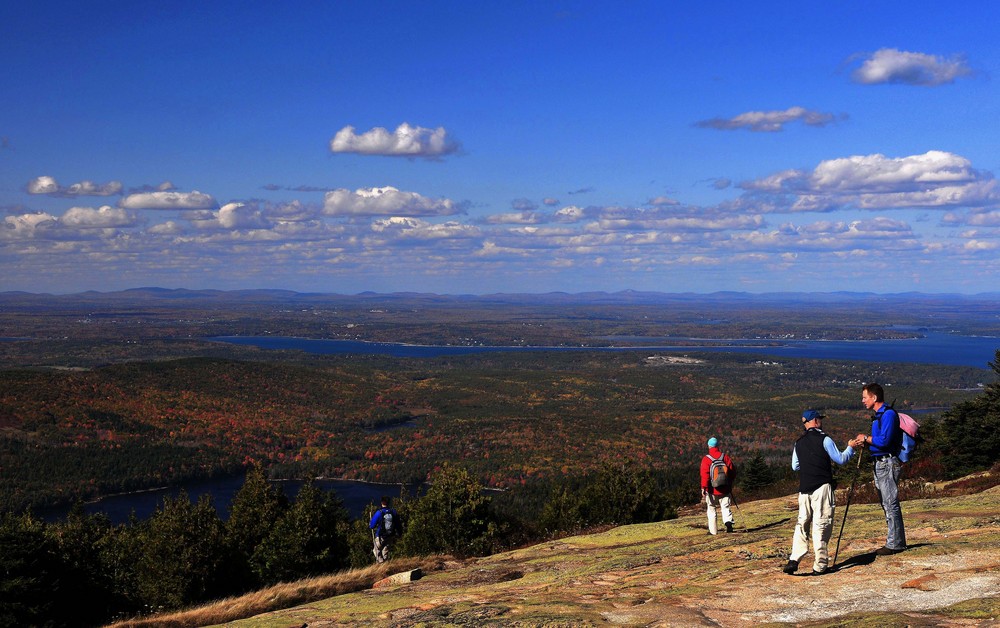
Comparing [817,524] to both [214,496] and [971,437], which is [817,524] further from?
[214,496]

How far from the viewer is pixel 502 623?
42.9 ft

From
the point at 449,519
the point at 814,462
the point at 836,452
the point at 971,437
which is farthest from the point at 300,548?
the point at 971,437

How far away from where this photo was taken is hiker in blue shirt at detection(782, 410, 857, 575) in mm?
14406

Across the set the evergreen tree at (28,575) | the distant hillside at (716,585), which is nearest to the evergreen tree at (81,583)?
the evergreen tree at (28,575)

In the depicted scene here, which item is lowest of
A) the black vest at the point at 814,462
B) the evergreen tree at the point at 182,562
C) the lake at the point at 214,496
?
the lake at the point at 214,496

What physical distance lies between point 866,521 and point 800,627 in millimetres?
9729

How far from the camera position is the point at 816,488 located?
580 inches

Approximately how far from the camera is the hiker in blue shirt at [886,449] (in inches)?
559

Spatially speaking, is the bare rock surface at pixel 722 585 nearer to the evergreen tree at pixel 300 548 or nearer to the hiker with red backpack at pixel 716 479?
the hiker with red backpack at pixel 716 479

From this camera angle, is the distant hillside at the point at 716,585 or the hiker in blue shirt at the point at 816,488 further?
the hiker in blue shirt at the point at 816,488

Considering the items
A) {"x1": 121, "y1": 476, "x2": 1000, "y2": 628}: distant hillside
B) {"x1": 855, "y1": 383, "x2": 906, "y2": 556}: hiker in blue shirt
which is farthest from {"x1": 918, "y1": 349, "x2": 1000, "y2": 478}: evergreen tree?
{"x1": 855, "y1": 383, "x2": 906, "y2": 556}: hiker in blue shirt

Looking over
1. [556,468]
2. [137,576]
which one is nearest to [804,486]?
[137,576]

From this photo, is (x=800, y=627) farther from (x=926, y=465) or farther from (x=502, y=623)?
(x=926, y=465)

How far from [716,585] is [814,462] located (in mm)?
3075
